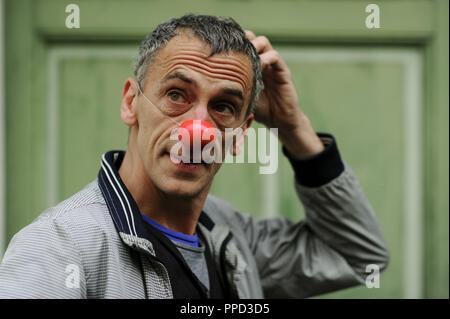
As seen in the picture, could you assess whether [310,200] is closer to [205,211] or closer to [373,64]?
[205,211]

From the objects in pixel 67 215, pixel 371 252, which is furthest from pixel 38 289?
pixel 371 252

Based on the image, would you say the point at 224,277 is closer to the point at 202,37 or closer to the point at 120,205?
the point at 120,205

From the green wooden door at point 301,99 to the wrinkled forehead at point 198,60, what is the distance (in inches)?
33.2

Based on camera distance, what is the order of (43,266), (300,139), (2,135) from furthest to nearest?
1. (2,135)
2. (300,139)
3. (43,266)

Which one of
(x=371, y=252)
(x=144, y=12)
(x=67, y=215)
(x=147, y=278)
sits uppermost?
(x=144, y=12)

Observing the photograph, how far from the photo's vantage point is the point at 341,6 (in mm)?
1815

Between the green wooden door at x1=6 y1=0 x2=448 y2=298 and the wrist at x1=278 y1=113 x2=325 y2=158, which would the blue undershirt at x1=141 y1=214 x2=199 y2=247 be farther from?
the green wooden door at x1=6 y1=0 x2=448 y2=298

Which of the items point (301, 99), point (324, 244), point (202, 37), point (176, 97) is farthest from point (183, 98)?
point (301, 99)

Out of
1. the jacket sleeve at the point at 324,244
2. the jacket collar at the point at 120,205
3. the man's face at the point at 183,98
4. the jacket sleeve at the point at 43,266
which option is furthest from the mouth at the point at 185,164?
the jacket sleeve at the point at 324,244

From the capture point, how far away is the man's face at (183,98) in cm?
94

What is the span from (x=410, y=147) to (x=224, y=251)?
1.02 m

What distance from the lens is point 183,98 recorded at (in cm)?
95

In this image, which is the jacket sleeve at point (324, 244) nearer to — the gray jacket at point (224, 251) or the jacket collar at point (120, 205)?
the gray jacket at point (224, 251)

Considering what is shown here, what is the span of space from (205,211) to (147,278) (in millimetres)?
402
